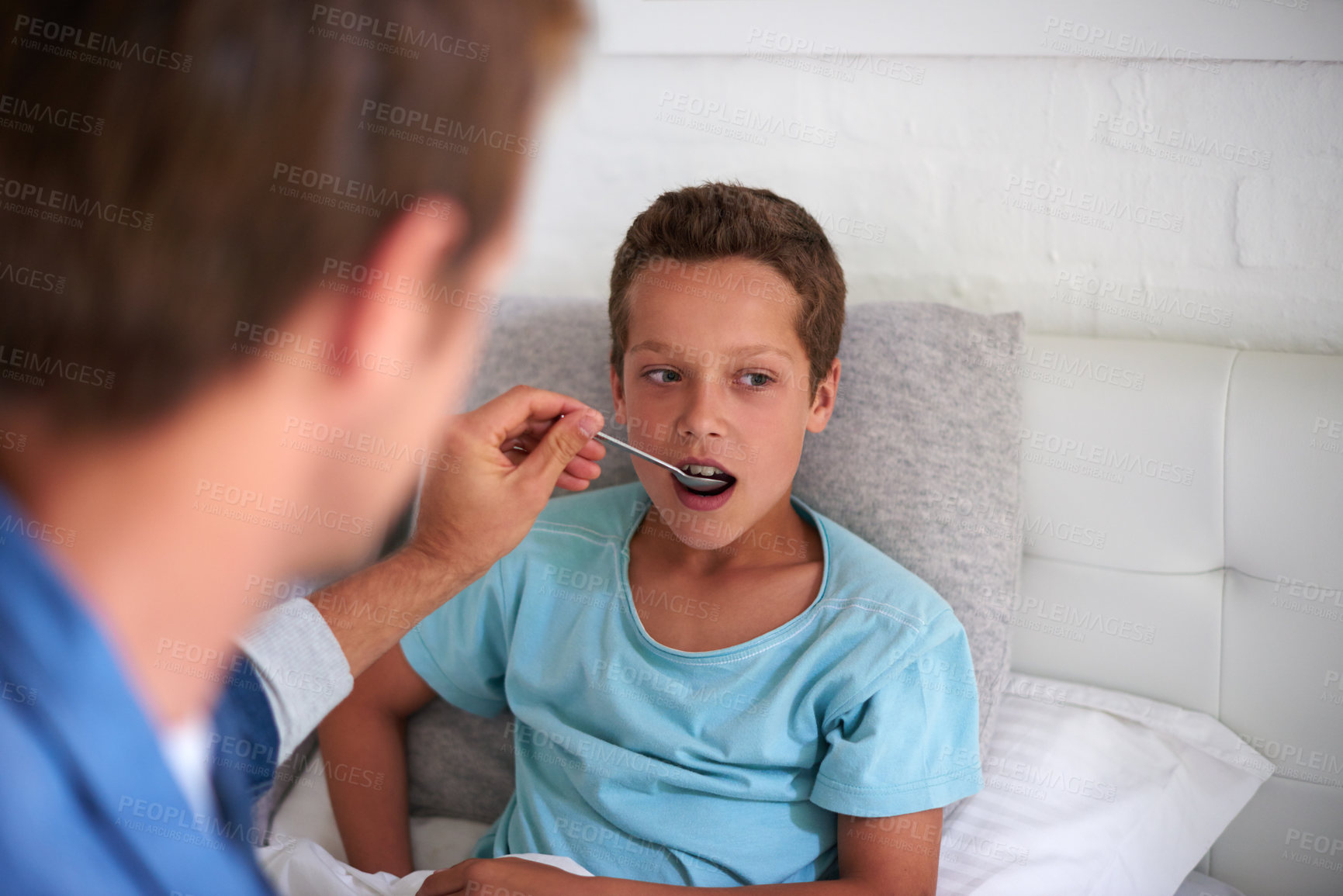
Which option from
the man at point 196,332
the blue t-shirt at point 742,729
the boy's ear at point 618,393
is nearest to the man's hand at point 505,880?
the blue t-shirt at point 742,729

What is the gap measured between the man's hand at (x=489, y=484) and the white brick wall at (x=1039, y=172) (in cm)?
55

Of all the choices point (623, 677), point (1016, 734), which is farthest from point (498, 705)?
point (1016, 734)

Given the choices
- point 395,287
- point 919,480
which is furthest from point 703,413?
point 395,287

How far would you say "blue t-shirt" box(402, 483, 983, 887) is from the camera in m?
0.93

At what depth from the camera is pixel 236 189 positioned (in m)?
0.35

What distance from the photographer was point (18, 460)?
0.41 metres

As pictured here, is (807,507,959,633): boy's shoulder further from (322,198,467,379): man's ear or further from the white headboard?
(322,198,467,379): man's ear

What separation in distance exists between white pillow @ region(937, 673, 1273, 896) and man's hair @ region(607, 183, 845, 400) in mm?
519

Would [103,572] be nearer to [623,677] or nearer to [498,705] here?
[623,677]

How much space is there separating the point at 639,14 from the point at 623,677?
103 centimetres

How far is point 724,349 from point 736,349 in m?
0.01

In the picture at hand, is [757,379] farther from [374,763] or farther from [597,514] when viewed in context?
[374,763]

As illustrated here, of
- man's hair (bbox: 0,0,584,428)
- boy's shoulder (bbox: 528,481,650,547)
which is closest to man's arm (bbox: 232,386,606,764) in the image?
boy's shoulder (bbox: 528,481,650,547)

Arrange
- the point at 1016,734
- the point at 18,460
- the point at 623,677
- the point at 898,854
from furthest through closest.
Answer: the point at 1016,734
the point at 623,677
the point at 898,854
the point at 18,460
